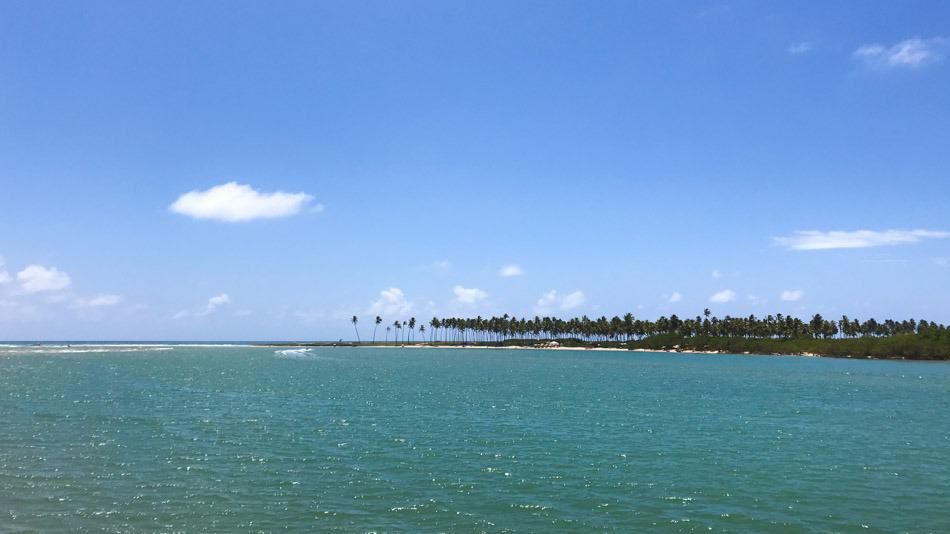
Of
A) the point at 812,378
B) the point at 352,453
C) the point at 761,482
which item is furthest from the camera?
the point at 812,378

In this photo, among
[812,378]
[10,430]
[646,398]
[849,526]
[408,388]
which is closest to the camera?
[849,526]

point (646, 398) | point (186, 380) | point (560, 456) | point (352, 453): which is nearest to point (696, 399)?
point (646, 398)

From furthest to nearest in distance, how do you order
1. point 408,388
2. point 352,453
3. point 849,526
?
point 408,388 < point 352,453 < point 849,526

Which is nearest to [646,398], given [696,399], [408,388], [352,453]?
[696,399]

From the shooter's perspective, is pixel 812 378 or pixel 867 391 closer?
pixel 867 391

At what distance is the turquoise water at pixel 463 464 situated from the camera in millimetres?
26172

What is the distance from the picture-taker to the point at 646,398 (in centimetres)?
7794

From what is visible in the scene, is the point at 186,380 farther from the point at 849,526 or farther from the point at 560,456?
the point at 849,526

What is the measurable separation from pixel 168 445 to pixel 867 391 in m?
→ 95.8

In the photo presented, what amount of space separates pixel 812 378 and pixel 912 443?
82.3m

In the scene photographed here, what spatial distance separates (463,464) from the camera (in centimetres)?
3619

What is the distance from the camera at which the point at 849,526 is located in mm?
25750

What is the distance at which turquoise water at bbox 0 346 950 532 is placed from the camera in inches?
1030

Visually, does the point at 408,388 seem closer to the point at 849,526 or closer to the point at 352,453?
the point at 352,453
